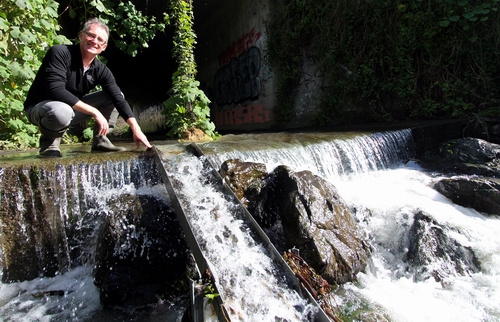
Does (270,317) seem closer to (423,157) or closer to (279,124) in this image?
(423,157)

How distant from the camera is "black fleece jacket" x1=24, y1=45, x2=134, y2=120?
2.73 metres

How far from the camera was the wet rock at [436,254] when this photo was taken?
3016 millimetres

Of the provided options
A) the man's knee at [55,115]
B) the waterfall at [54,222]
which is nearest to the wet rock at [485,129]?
the waterfall at [54,222]

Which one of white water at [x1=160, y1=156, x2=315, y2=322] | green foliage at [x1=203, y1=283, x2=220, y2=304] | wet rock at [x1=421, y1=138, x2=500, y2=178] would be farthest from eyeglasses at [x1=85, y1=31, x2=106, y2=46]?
wet rock at [x1=421, y1=138, x2=500, y2=178]

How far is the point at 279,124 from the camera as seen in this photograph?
9.05 m

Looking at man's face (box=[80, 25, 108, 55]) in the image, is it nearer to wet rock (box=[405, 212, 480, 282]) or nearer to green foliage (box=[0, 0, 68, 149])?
green foliage (box=[0, 0, 68, 149])

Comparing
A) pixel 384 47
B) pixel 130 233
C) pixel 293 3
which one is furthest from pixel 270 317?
pixel 293 3

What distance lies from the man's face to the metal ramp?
1.15m

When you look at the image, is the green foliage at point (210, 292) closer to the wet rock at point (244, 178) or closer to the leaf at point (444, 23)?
the wet rock at point (244, 178)

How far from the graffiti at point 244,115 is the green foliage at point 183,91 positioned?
3877 mm

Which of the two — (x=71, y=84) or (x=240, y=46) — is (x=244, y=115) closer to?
(x=240, y=46)

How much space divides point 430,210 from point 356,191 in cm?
96

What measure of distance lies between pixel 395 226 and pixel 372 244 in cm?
34

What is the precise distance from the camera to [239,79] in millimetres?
10781
